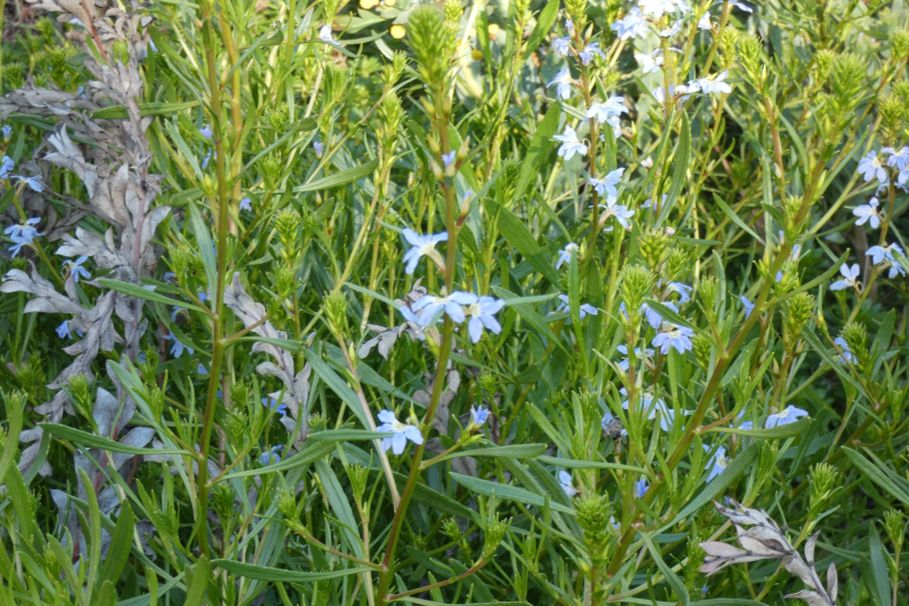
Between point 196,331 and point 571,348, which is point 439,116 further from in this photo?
point 196,331

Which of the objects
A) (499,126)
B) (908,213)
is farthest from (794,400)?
(908,213)

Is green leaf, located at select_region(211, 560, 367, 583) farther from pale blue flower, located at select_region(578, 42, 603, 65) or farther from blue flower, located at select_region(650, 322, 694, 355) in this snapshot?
pale blue flower, located at select_region(578, 42, 603, 65)

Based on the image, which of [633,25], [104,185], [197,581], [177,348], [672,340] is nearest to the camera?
[197,581]

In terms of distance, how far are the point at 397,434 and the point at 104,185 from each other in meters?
0.79

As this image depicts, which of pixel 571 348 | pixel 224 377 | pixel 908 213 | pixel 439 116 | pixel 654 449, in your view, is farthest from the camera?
pixel 908 213

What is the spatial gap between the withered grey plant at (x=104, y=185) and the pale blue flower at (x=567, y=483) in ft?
2.38

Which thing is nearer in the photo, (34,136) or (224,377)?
(224,377)

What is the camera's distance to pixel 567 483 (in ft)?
4.85

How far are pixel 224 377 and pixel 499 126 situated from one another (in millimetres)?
658

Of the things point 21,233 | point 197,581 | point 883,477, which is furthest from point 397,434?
point 21,233

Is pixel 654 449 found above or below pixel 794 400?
above

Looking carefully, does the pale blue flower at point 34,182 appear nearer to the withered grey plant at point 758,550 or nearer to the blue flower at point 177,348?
the blue flower at point 177,348

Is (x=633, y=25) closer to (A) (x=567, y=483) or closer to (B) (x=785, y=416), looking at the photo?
(B) (x=785, y=416)

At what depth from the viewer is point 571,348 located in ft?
5.60
